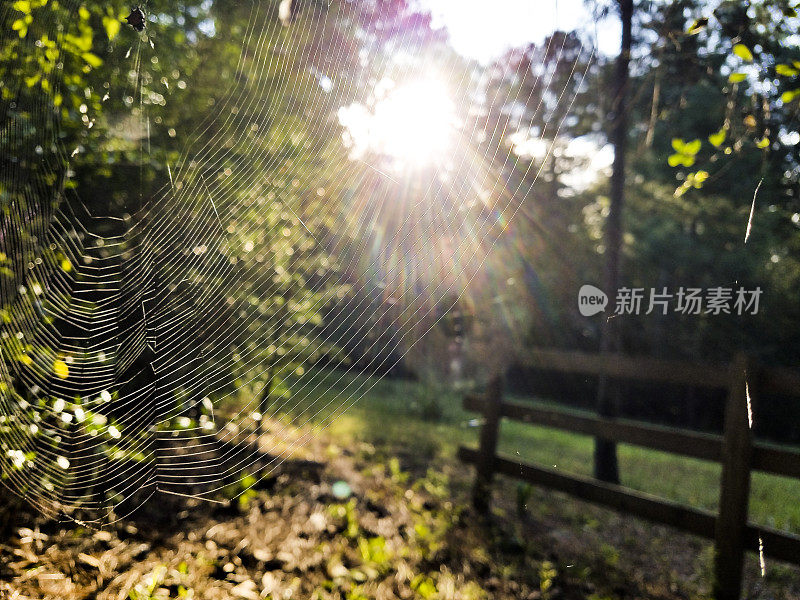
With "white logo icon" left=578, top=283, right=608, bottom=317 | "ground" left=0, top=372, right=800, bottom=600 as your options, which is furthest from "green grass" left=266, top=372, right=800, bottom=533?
"white logo icon" left=578, top=283, right=608, bottom=317

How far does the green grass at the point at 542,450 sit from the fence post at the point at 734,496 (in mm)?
1374

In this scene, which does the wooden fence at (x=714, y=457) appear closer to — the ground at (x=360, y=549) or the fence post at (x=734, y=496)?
the fence post at (x=734, y=496)

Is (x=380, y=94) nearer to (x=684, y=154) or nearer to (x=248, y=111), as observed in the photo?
(x=684, y=154)

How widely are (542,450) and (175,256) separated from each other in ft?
19.1

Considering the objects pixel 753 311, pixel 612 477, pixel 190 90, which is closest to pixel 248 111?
→ pixel 190 90

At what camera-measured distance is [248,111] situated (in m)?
3.87

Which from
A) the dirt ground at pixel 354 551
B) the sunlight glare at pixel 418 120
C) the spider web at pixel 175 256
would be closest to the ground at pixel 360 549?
the dirt ground at pixel 354 551

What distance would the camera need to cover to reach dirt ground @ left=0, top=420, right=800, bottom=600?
2.34m

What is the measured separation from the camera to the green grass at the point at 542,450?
15.0 ft

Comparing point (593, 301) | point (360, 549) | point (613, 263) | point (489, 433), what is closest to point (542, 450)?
point (593, 301)

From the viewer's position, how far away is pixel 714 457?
3.09m

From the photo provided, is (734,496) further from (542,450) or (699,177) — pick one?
(542,450)

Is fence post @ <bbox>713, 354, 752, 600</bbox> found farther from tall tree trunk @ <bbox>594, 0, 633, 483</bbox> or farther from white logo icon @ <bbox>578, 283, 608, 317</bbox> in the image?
white logo icon @ <bbox>578, 283, 608, 317</bbox>

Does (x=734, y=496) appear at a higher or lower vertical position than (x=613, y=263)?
lower
